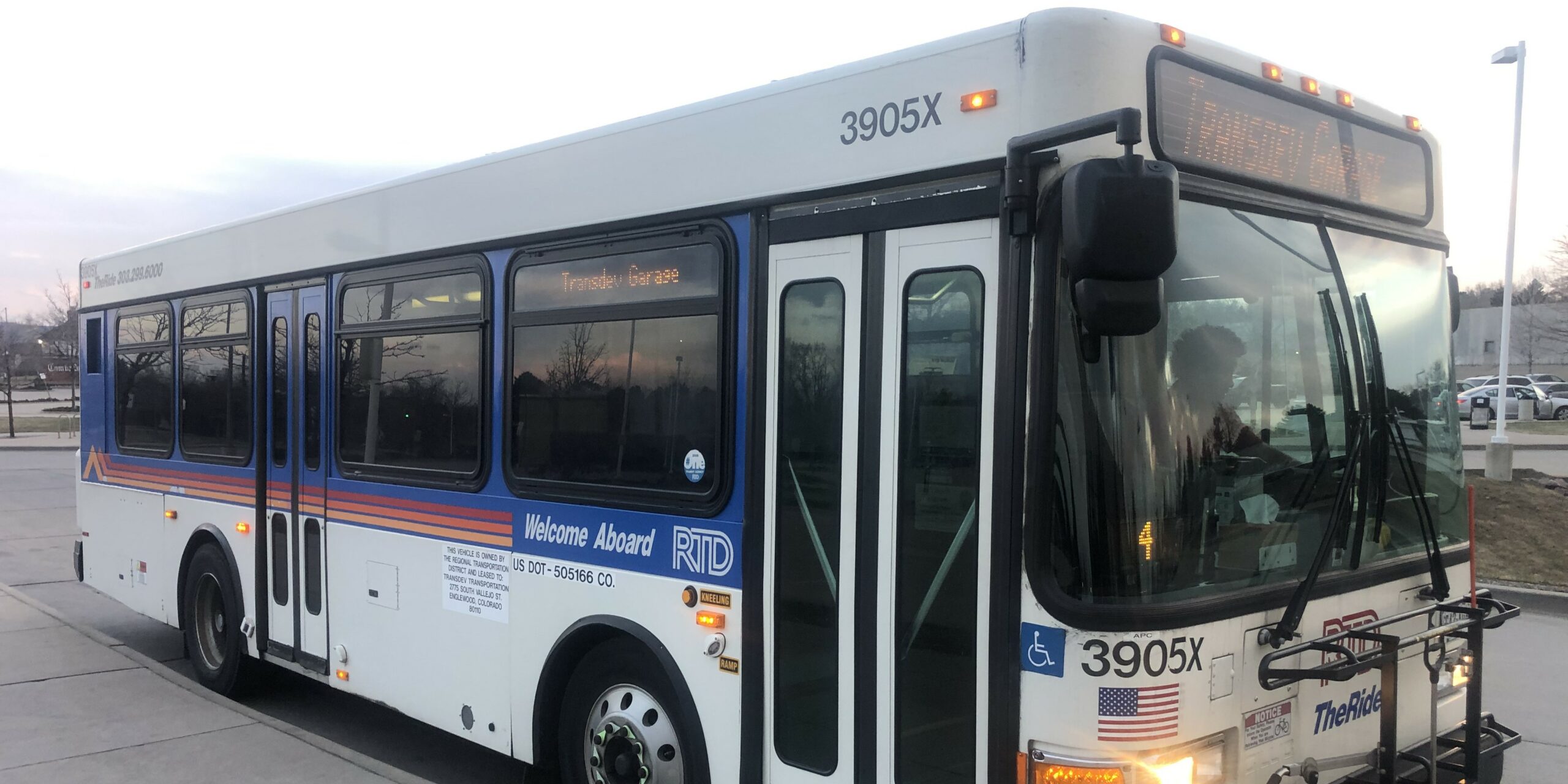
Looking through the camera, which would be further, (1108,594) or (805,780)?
(805,780)

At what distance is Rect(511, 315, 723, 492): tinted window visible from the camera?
4395 millimetres

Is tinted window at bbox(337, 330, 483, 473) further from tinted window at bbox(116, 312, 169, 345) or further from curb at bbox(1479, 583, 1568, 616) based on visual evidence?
curb at bbox(1479, 583, 1568, 616)

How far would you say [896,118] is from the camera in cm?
376

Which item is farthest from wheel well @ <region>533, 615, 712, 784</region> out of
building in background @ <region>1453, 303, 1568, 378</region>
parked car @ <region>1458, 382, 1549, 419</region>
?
building in background @ <region>1453, 303, 1568, 378</region>

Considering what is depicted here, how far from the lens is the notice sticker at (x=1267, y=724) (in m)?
3.39

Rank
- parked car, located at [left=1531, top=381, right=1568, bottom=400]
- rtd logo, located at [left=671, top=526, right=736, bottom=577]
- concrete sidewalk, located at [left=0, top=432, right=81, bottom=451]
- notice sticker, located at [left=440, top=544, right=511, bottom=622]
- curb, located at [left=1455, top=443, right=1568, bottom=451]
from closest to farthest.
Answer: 1. rtd logo, located at [left=671, top=526, right=736, bottom=577]
2. notice sticker, located at [left=440, top=544, right=511, bottom=622]
3. curb, located at [left=1455, top=443, right=1568, bottom=451]
4. concrete sidewalk, located at [left=0, top=432, right=81, bottom=451]
5. parked car, located at [left=1531, top=381, right=1568, bottom=400]

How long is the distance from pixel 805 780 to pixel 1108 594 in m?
1.43

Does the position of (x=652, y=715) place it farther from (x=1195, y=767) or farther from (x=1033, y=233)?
(x=1033, y=233)

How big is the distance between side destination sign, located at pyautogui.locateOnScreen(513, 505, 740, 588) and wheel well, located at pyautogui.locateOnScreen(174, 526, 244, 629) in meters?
3.29

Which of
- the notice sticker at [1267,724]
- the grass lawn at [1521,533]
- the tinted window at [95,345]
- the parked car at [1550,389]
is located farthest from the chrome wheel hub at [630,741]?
the parked car at [1550,389]

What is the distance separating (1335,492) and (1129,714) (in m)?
1.20

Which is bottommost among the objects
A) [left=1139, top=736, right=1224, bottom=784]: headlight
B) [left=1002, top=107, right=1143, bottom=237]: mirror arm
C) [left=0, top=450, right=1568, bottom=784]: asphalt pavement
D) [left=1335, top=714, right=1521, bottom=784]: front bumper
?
[left=0, top=450, right=1568, bottom=784]: asphalt pavement

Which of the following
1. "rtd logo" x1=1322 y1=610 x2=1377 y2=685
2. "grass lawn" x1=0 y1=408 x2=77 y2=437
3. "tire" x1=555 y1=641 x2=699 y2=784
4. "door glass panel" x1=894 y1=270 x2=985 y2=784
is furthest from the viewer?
"grass lawn" x1=0 y1=408 x2=77 y2=437

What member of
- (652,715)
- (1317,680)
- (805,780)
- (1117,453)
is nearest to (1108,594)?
(1117,453)
